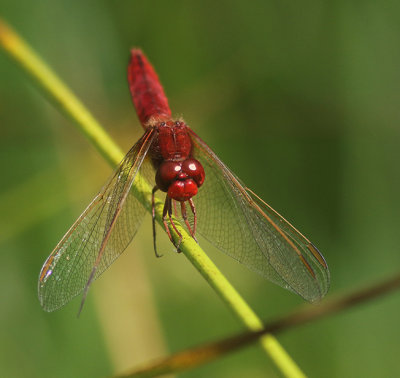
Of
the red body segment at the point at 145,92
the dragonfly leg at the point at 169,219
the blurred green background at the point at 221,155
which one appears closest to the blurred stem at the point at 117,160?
→ the dragonfly leg at the point at 169,219

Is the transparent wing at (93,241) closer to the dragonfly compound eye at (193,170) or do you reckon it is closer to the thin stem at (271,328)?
the dragonfly compound eye at (193,170)

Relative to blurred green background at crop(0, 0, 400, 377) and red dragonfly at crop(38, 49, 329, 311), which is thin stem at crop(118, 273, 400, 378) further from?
blurred green background at crop(0, 0, 400, 377)

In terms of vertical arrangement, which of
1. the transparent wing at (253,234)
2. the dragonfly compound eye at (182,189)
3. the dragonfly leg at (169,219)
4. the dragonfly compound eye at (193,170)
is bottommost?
the transparent wing at (253,234)

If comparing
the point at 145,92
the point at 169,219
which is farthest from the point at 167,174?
the point at 145,92

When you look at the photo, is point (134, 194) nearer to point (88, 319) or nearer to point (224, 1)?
point (88, 319)

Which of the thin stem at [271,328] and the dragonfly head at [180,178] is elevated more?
the dragonfly head at [180,178]

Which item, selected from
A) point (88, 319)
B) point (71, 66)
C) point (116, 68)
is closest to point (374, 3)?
point (116, 68)

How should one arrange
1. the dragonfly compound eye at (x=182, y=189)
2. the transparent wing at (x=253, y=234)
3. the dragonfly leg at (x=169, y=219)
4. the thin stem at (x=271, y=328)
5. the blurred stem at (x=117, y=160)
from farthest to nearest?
1. the dragonfly compound eye at (x=182, y=189)
2. the transparent wing at (x=253, y=234)
3. the dragonfly leg at (x=169, y=219)
4. the blurred stem at (x=117, y=160)
5. the thin stem at (x=271, y=328)

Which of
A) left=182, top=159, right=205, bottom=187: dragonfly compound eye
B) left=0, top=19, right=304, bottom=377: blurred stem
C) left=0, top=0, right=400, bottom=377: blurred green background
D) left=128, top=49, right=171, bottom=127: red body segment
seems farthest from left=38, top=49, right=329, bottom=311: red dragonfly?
left=0, top=0, right=400, bottom=377: blurred green background
